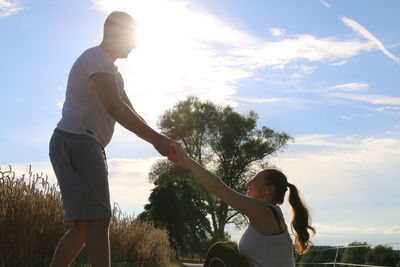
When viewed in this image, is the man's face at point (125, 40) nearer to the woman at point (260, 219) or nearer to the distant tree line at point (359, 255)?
the woman at point (260, 219)

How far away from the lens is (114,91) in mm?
2934

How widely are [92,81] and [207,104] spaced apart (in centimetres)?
3412

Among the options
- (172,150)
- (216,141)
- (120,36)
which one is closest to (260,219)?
(172,150)

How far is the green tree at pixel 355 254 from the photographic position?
40.3ft

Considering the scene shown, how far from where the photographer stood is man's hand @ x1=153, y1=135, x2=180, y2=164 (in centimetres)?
287

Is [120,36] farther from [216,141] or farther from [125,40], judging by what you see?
[216,141]

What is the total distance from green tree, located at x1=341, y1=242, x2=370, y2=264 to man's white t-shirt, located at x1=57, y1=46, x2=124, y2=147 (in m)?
10.4

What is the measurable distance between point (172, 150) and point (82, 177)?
0.53 m

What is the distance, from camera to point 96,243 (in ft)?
9.41

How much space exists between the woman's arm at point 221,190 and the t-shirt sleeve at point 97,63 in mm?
680

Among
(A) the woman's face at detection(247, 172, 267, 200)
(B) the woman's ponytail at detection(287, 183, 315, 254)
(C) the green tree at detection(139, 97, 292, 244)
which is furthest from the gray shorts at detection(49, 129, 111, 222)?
(C) the green tree at detection(139, 97, 292, 244)

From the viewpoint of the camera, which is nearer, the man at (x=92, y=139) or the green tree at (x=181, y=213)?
the man at (x=92, y=139)

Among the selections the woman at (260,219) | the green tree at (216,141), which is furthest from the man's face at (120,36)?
the green tree at (216,141)

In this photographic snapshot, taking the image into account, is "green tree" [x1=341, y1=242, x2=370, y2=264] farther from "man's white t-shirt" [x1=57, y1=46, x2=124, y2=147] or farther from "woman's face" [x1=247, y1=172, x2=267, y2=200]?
"man's white t-shirt" [x1=57, y1=46, x2=124, y2=147]
